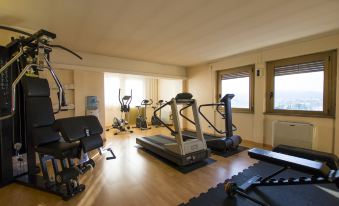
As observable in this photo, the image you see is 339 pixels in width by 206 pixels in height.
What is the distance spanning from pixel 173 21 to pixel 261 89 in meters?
2.87

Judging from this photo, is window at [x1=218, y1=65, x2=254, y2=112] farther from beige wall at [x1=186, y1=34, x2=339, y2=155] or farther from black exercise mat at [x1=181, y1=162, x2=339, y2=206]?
black exercise mat at [x1=181, y1=162, x2=339, y2=206]

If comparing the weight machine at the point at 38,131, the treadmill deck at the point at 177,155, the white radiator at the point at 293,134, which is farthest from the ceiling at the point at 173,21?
the treadmill deck at the point at 177,155

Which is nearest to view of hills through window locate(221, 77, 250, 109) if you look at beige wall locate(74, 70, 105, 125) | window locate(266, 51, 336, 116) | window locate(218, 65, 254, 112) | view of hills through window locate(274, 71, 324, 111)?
window locate(218, 65, 254, 112)

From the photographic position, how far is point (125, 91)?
24.1 ft

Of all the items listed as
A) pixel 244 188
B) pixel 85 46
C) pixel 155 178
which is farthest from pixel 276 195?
pixel 85 46

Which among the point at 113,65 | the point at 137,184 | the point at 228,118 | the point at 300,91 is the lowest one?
the point at 137,184

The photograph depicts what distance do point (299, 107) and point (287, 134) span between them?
2.10 feet

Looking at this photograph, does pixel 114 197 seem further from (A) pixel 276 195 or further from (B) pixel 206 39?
(B) pixel 206 39

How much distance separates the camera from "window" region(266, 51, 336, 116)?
10.8 feet

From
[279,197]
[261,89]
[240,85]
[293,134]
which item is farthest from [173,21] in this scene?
[293,134]

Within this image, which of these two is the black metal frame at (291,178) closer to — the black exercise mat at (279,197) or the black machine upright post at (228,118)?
the black exercise mat at (279,197)

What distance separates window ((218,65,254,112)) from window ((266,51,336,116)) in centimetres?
46

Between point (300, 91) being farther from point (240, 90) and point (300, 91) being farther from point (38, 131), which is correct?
point (38, 131)

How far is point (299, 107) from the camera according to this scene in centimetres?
371
